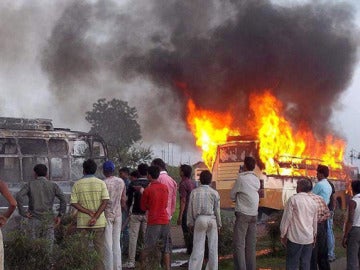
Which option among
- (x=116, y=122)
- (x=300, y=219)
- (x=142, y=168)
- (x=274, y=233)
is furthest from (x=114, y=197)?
(x=116, y=122)

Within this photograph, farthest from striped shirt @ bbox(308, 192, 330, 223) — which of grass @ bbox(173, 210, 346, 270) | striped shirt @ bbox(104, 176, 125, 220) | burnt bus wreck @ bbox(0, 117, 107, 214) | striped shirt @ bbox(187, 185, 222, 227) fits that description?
burnt bus wreck @ bbox(0, 117, 107, 214)

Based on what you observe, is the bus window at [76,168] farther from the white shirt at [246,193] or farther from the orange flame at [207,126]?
the orange flame at [207,126]

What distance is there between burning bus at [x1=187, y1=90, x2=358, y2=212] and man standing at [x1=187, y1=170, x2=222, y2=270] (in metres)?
10.5

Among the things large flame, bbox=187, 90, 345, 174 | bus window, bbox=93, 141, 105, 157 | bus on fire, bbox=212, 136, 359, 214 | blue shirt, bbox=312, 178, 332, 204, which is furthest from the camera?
large flame, bbox=187, 90, 345, 174

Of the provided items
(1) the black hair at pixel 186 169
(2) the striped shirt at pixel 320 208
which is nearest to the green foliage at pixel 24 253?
(2) the striped shirt at pixel 320 208

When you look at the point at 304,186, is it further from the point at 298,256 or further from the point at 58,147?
the point at 58,147

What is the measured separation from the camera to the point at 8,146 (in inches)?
476

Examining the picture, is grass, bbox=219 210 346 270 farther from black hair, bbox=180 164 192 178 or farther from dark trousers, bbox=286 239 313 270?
dark trousers, bbox=286 239 313 270

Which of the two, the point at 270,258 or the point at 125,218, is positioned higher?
the point at 125,218

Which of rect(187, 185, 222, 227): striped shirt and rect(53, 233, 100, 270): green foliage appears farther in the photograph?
rect(187, 185, 222, 227): striped shirt

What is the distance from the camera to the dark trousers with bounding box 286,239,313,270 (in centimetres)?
880

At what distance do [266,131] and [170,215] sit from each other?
578 inches

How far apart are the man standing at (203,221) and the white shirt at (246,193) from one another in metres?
0.49

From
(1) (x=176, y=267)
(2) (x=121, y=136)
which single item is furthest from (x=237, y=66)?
(1) (x=176, y=267)
